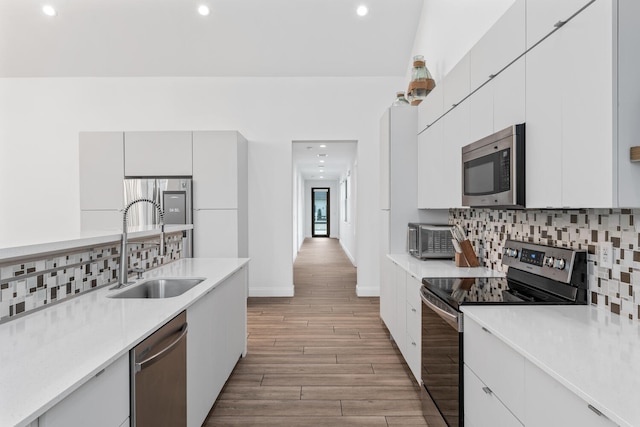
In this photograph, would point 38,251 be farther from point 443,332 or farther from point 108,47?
point 108,47

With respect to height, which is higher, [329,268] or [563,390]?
[563,390]

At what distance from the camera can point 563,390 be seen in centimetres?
103

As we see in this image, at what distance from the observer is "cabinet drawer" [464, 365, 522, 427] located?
1.34 metres

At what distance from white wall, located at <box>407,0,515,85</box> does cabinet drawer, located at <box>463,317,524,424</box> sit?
2.22 m

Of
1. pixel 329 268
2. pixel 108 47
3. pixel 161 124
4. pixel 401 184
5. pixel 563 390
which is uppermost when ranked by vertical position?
pixel 108 47

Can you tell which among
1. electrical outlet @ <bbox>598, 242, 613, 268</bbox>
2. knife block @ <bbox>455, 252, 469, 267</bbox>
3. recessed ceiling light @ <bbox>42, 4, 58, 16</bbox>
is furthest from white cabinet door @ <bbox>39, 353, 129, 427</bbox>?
recessed ceiling light @ <bbox>42, 4, 58, 16</bbox>

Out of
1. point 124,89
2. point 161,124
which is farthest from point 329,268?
point 124,89

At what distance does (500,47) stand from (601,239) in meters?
1.07

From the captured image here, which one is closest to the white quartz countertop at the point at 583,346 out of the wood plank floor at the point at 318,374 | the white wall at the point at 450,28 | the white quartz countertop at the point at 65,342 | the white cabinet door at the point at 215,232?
the wood plank floor at the point at 318,374

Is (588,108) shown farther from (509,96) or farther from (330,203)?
(330,203)

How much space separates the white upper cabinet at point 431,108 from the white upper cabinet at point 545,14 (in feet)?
3.95

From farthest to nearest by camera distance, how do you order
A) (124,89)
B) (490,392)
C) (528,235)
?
(124,89) → (528,235) → (490,392)

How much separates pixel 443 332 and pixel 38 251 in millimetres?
1814

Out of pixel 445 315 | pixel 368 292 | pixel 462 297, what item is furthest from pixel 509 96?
pixel 368 292
